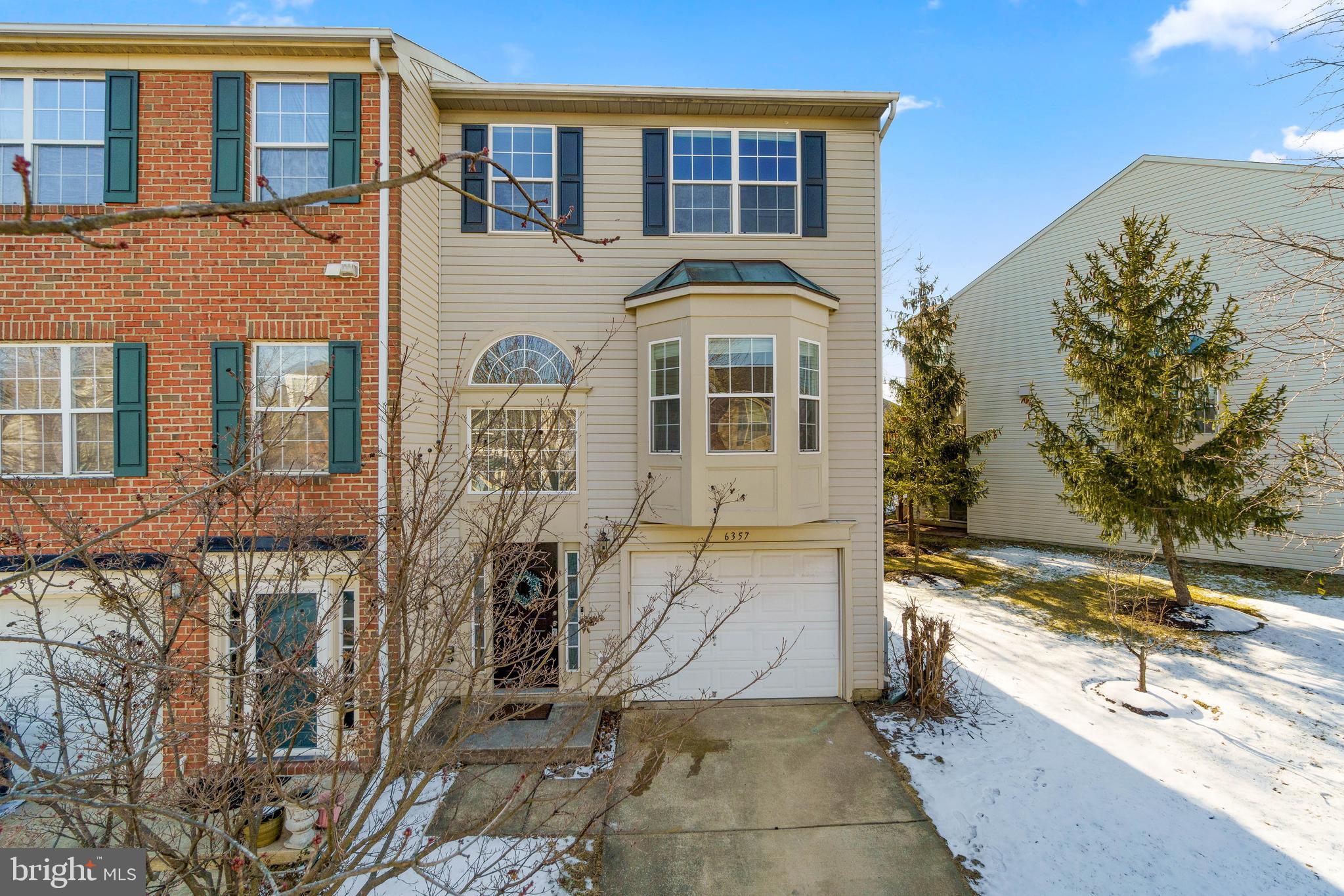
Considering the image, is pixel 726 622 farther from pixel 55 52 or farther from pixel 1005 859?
pixel 55 52

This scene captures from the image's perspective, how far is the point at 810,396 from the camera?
780 centimetres

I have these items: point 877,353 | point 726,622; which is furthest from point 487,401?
point 877,353

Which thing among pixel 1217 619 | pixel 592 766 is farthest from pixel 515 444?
pixel 1217 619

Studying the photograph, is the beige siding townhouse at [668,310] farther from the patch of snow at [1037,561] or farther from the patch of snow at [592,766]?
the patch of snow at [1037,561]

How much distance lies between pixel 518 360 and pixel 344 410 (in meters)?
2.30

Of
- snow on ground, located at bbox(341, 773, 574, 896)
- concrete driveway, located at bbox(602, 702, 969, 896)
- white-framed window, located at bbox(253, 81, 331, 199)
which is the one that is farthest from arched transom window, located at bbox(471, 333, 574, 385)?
snow on ground, located at bbox(341, 773, 574, 896)

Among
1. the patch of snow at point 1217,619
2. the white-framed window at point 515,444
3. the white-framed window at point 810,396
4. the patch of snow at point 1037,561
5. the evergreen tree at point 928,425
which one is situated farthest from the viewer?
the evergreen tree at point 928,425

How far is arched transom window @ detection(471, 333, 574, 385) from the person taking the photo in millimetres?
7965

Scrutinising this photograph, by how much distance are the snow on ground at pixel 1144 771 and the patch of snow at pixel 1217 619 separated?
10.5 inches

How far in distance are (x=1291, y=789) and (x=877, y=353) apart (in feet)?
21.2

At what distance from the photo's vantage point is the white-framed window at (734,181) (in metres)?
8.20

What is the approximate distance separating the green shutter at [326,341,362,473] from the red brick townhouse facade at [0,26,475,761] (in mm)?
21

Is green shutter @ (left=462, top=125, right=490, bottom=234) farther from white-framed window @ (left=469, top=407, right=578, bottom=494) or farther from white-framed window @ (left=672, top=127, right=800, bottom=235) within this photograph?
white-framed window @ (left=672, top=127, right=800, bottom=235)

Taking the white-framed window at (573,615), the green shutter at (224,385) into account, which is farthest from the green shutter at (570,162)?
the white-framed window at (573,615)
